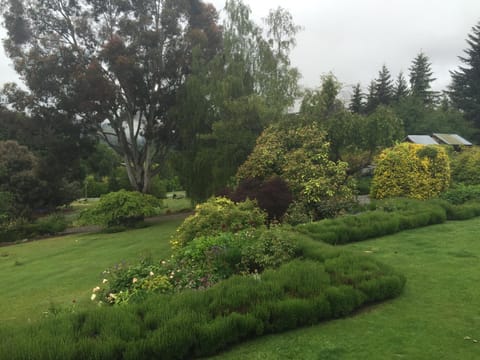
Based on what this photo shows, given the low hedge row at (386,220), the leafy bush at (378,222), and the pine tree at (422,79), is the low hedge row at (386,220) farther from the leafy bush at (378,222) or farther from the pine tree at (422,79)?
the pine tree at (422,79)

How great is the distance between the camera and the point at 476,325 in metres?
A: 4.09

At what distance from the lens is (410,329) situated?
4070 mm

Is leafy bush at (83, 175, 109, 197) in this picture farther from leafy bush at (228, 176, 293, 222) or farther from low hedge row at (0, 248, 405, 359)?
low hedge row at (0, 248, 405, 359)

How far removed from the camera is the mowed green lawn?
372cm

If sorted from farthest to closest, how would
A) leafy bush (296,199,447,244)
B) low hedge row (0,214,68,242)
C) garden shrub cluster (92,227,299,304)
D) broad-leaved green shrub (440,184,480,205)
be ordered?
low hedge row (0,214,68,242) < broad-leaved green shrub (440,184,480,205) < leafy bush (296,199,447,244) < garden shrub cluster (92,227,299,304)

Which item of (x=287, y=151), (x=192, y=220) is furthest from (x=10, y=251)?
(x=287, y=151)

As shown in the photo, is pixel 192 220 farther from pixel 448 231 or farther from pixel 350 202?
pixel 448 231

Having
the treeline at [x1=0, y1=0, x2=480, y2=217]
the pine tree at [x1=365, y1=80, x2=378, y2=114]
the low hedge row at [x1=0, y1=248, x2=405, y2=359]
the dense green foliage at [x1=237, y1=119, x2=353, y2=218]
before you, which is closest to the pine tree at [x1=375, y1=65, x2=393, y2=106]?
the pine tree at [x1=365, y1=80, x2=378, y2=114]

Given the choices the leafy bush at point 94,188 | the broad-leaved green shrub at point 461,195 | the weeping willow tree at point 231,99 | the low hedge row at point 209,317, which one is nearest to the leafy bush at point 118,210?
the weeping willow tree at point 231,99

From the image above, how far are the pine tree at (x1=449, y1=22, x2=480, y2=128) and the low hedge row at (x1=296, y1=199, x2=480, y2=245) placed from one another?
3484 cm

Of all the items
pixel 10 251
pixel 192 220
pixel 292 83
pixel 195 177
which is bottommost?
pixel 10 251

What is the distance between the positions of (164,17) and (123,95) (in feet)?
16.8

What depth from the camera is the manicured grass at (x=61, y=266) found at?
Answer: 6.56 m

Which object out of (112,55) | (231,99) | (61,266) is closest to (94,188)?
(112,55)
